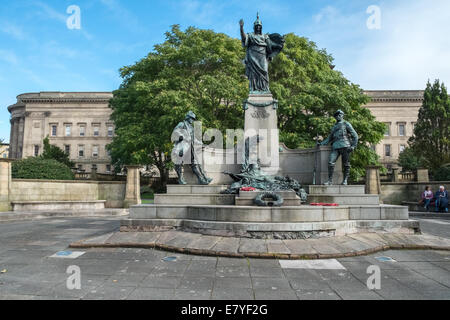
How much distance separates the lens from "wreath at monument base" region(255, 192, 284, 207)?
8.36m

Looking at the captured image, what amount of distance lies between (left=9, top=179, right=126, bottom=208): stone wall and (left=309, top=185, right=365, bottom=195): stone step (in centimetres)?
1551

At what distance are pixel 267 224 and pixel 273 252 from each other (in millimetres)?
1150

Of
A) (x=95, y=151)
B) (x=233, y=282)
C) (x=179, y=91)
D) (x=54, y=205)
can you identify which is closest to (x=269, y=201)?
(x=233, y=282)

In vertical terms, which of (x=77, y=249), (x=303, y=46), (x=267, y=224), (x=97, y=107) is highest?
(x=97, y=107)

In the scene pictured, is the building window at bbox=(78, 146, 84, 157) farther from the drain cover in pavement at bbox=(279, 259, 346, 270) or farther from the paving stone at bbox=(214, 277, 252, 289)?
the paving stone at bbox=(214, 277, 252, 289)

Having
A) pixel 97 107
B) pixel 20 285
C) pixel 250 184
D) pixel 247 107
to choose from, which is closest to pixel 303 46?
pixel 247 107

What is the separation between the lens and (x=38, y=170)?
19672 millimetres

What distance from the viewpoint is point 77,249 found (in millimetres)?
7391

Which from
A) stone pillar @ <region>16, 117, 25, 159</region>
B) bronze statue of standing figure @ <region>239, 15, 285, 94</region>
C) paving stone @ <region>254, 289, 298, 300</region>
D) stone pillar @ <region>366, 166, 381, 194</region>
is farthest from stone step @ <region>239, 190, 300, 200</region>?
stone pillar @ <region>16, 117, 25, 159</region>

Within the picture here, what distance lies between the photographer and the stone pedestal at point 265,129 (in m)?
12.3

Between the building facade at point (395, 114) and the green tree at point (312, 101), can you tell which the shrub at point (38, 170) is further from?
the building facade at point (395, 114)
